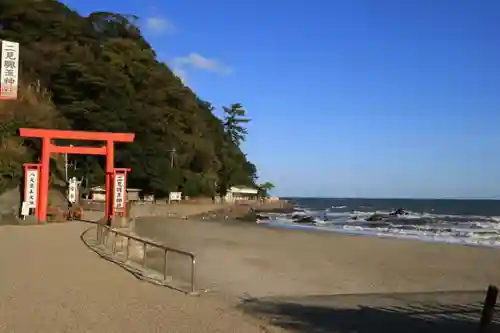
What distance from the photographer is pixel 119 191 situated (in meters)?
24.9

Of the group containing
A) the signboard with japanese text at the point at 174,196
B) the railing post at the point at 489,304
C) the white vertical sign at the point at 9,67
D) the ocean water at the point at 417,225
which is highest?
the white vertical sign at the point at 9,67

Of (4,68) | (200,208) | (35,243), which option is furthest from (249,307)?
(200,208)

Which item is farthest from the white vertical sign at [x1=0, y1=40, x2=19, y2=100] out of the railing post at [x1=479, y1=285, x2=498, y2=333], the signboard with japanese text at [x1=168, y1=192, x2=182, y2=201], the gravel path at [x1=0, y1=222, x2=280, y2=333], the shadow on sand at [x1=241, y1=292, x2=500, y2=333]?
the signboard with japanese text at [x1=168, y1=192, x2=182, y2=201]

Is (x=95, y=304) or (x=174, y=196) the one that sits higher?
(x=174, y=196)

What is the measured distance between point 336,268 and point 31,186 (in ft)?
53.9

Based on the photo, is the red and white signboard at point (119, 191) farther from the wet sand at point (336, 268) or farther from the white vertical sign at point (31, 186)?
the wet sand at point (336, 268)

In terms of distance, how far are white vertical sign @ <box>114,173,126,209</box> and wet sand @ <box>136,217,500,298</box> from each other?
4343mm

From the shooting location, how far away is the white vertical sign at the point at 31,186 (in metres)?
23.8

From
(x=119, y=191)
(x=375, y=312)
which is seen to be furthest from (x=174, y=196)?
(x=375, y=312)

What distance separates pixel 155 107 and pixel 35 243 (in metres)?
42.7

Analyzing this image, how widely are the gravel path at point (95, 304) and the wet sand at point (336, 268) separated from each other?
→ 5.75 feet

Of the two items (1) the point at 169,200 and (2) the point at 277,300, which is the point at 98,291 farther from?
(1) the point at 169,200

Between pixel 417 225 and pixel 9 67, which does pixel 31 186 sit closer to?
pixel 9 67

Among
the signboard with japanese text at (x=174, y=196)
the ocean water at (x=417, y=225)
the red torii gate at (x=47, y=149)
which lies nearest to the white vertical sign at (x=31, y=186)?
the red torii gate at (x=47, y=149)
